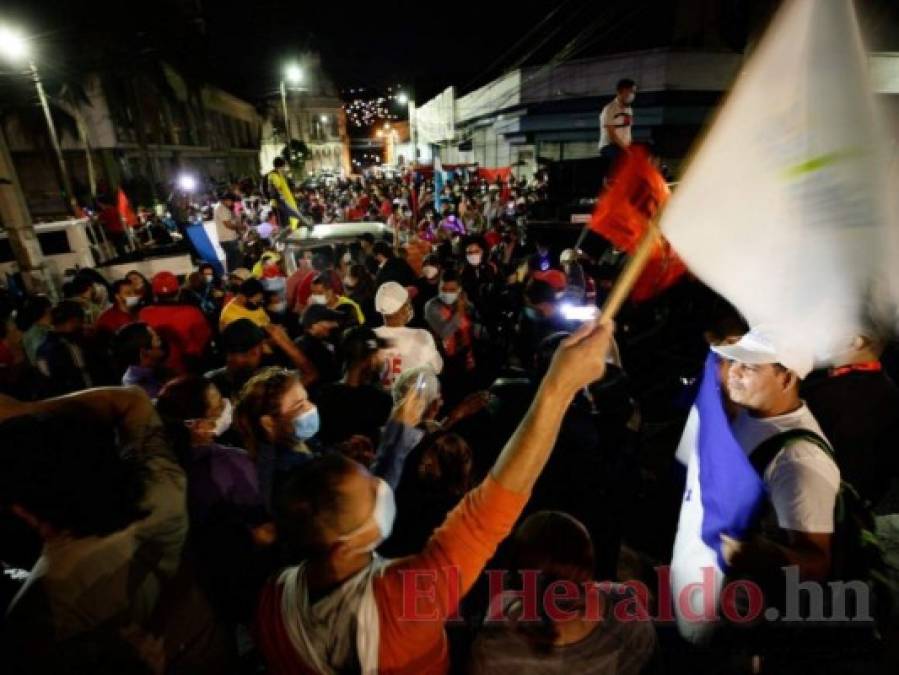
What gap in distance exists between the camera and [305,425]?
2.86 metres

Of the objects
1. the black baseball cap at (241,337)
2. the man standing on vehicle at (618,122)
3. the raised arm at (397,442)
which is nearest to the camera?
the raised arm at (397,442)

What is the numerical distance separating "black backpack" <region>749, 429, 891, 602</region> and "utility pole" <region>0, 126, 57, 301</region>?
12306mm

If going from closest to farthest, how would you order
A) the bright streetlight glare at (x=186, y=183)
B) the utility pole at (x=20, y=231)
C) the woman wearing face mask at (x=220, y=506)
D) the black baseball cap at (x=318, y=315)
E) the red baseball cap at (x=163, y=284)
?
1. the woman wearing face mask at (x=220, y=506)
2. the black baseball cap at (x=318, y=315)
3. the red baseball cap at (x=163, y=284)
4. the utility pole at (x=20, y=231)
5. the bright streetlight glare at (x=186, y=183)

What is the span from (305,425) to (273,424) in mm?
186

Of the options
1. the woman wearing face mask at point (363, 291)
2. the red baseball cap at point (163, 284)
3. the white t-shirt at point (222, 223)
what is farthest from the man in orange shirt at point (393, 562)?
the white t-shirt at point (222, 223)

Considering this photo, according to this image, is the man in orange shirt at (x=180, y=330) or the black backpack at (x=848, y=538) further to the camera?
the man in orange shirt at (x=180, y=330)

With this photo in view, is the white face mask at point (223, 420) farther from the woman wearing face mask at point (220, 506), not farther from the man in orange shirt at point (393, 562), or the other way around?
the man in orange shirt at point (393, 562)

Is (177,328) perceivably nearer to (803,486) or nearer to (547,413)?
(547,413)

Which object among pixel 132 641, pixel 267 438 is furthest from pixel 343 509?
pixel 267 438

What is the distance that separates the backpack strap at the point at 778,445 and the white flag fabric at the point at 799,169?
790mm

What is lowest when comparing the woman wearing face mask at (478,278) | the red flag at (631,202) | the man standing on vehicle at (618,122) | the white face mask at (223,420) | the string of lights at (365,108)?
the woman wearing face mask at (478,278)

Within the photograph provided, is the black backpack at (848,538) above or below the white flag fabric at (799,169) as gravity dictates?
below

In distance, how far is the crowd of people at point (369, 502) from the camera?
1.50 m

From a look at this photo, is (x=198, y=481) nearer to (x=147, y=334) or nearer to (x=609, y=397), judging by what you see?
(x=147, y=334)
